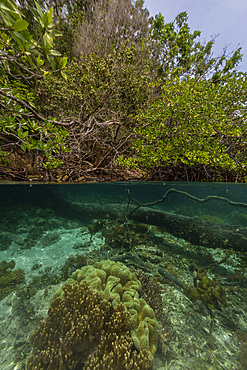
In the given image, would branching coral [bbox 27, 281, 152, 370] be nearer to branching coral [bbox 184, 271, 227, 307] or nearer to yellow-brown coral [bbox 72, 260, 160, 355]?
yellow-brown coral [bbox 72, 260, 160, 355]

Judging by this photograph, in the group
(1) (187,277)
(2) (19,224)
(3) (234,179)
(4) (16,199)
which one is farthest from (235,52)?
(4) (16,199)

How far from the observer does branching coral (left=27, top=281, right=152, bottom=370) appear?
234 centimetres

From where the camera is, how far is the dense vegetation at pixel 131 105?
6801 mm

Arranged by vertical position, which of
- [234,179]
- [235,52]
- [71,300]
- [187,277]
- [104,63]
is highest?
[235,52]

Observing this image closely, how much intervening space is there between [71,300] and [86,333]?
0.62 m

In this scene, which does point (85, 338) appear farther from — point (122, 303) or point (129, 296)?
point (129, 296)

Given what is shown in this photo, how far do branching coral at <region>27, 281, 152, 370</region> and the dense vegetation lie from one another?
3.56m

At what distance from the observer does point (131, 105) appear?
882 centimetres

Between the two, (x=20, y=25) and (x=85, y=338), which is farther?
(x=85, y=338)

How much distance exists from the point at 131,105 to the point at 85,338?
32.0 ft

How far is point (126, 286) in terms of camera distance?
139 inches

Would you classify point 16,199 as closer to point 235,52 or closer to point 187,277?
point 187,277

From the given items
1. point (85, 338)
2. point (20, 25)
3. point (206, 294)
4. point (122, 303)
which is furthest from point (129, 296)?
point (20, 25)

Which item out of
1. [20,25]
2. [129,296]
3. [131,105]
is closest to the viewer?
[20,25]
